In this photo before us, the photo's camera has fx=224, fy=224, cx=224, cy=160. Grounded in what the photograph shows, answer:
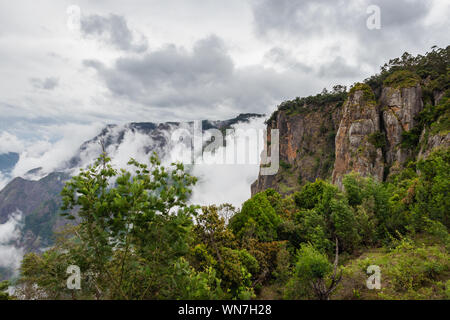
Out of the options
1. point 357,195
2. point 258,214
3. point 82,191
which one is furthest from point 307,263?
point 357,195

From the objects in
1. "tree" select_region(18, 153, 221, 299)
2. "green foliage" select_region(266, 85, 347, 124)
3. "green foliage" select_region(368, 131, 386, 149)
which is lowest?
"tree" select_region(18, 153, 221, 299)

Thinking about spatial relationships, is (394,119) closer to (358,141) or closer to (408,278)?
(358,141)

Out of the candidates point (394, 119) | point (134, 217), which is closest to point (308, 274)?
point (134, 217)

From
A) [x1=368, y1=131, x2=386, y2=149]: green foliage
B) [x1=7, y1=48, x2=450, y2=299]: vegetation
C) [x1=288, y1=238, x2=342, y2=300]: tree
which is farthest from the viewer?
[x1=368, y1=131, x2=386, y2=149]: green foliage

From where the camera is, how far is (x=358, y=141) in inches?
2046

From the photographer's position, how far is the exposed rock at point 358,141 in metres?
49.2

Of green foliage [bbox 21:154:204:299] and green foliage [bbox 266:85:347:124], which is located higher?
green foliage [bbox 266:85:347:124]

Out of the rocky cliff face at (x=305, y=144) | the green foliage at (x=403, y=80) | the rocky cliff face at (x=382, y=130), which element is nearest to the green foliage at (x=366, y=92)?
the rocky cliff face at (x=382, y=130)

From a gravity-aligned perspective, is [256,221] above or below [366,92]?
below

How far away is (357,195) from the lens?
2178cm

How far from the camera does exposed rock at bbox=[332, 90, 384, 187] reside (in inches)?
1937

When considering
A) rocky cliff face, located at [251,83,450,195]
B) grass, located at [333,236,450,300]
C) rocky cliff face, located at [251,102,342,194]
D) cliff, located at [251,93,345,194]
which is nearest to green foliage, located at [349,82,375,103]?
rocky cliff face, located at [251,83,450,195]

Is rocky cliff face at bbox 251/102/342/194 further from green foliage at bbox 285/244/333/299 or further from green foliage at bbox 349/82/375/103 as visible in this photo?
green foliage at bbox 285/244/333/299
